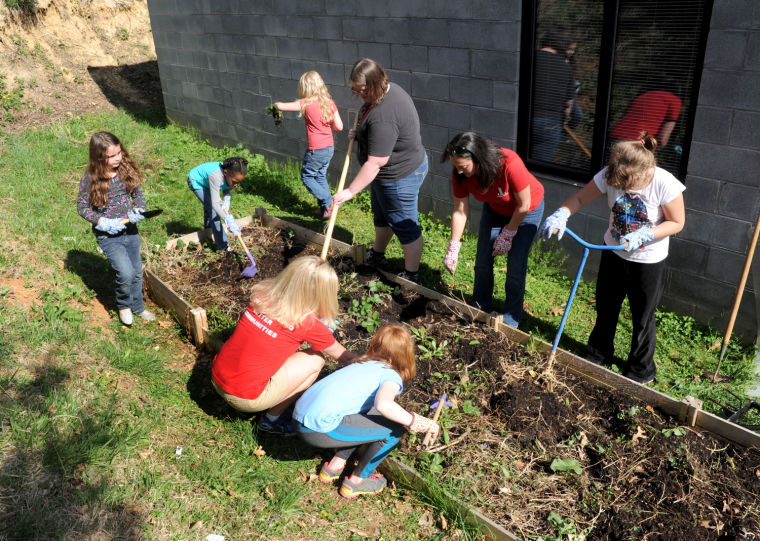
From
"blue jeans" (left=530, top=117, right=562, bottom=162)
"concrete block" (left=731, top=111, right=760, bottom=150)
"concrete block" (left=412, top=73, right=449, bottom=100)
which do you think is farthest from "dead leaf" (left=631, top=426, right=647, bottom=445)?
"concrete block" (left=412, top=73, right=449, bottom=100)

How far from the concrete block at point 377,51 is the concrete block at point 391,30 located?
7 centimetres

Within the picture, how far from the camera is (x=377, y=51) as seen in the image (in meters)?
6.70

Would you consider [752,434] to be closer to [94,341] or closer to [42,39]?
[94,341]

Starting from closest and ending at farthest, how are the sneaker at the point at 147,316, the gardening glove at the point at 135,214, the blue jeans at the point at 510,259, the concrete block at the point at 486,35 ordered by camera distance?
the blue jeans at the point at 510,259 → the gardening glove at the point at 135,214 → the sneaker at the point at 147,316 → the concrete block at the point at 486,35

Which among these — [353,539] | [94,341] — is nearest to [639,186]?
[353,539]

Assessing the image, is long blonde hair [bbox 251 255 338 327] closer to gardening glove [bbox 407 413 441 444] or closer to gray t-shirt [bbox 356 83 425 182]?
gardening glove [bbox 407 413 441 444]

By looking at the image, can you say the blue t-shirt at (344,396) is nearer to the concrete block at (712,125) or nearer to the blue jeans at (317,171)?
the concrete block at (712,125)

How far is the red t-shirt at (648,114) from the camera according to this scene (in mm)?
4762

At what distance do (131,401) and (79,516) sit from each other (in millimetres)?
1013

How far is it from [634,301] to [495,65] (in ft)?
8.98

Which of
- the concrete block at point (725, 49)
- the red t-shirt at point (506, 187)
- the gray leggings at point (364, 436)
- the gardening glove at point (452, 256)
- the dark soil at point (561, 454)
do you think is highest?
the concrete block at point (725, 49)

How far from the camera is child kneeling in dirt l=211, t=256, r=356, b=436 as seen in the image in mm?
3311

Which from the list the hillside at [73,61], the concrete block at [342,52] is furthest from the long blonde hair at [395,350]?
the hillside at [73,61]

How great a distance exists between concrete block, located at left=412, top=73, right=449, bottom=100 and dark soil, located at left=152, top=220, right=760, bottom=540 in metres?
2.65
